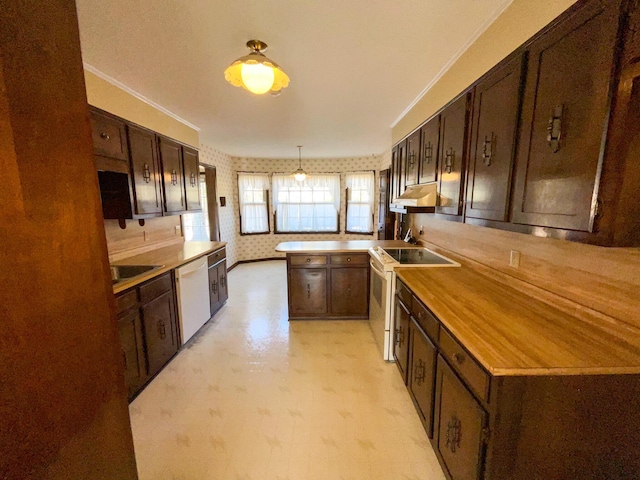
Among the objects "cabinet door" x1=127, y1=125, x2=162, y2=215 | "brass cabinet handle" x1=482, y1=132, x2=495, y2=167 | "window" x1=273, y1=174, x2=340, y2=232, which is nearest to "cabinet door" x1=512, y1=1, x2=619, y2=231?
"brass cabinet handle" x1=482, y1=132, x2=495, y2=167

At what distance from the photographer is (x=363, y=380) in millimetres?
2260

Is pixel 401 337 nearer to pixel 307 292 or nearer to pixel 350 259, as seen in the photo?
pixel 350 259

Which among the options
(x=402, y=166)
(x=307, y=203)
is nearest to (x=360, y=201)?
(x=307, y=203)

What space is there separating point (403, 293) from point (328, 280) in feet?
4.27

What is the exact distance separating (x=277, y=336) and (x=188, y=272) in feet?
3.92

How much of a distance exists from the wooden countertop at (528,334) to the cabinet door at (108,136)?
103 inches

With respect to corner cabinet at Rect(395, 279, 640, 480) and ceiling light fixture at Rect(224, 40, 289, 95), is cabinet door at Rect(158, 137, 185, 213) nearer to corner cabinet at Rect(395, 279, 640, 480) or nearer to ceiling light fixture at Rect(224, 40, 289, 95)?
ceiling light fixture at Rect(224, 40, 289, 95)

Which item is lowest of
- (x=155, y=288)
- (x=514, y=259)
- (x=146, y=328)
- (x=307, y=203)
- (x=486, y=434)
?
(x=146, y=328)

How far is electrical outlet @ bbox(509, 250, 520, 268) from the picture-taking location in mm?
1681

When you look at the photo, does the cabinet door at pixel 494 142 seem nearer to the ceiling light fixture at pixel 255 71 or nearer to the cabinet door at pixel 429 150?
the cabinet door at pixel 429 150

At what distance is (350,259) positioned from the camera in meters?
3.18

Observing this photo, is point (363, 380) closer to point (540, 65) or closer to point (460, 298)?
point (460, 298)

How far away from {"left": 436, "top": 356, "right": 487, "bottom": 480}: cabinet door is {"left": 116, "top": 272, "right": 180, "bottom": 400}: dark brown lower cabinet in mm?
2094

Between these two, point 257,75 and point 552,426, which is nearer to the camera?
point 552,426
